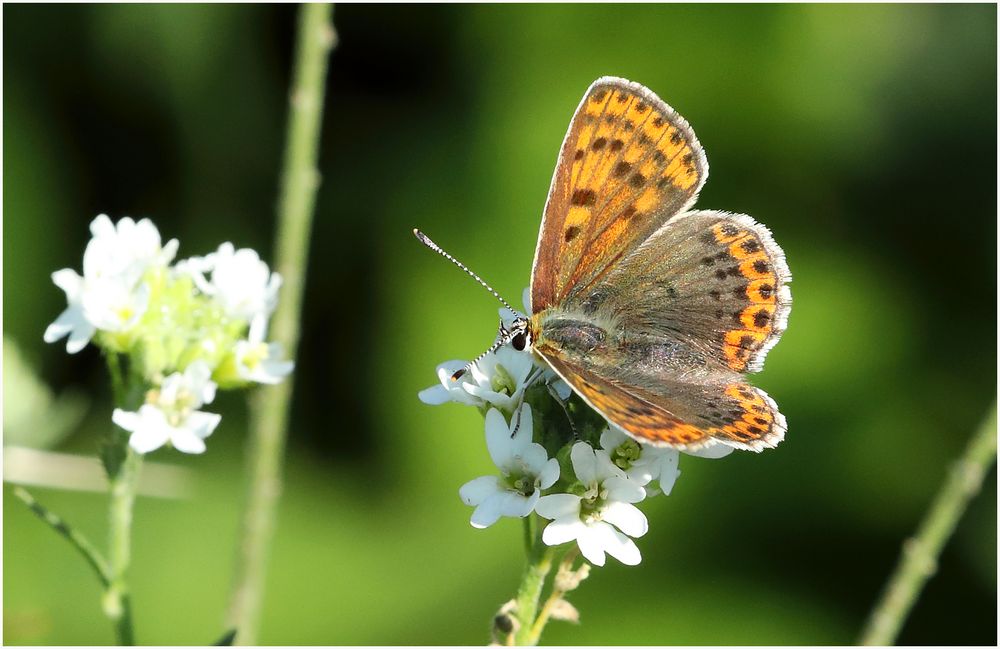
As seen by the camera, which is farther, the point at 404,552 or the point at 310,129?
the point at 404,552

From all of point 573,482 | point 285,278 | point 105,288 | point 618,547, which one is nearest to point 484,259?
point 285,278

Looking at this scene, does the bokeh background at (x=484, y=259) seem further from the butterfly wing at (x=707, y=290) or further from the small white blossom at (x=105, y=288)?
the small white blossom at (x=105, y=288)

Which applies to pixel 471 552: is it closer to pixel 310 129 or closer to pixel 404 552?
pixel 404 552

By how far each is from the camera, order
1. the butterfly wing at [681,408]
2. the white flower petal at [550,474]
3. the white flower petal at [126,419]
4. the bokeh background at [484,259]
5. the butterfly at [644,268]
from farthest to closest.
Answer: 1. the bokeh background at [484,259]
2. the butterfly at [644,268]
3. the white flower petal at [126,419]
4. the white flower petal at [550,474]
5. the butterfly wing at [681,408]

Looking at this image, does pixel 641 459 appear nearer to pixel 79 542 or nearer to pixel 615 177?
pixel 615 177

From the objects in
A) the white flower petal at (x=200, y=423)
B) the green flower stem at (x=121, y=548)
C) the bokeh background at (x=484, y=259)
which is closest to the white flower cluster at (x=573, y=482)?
the white flower petal at (x=200, y=423)

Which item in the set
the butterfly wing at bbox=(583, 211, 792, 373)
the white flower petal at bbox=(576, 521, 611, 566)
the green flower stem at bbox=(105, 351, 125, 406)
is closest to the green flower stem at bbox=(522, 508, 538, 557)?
the white flower petal at bbox=(576, 521, 611, 566)

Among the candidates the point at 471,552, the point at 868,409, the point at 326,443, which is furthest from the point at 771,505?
the point at 326,443

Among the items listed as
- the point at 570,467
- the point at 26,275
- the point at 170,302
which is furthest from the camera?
the point at 26,275
